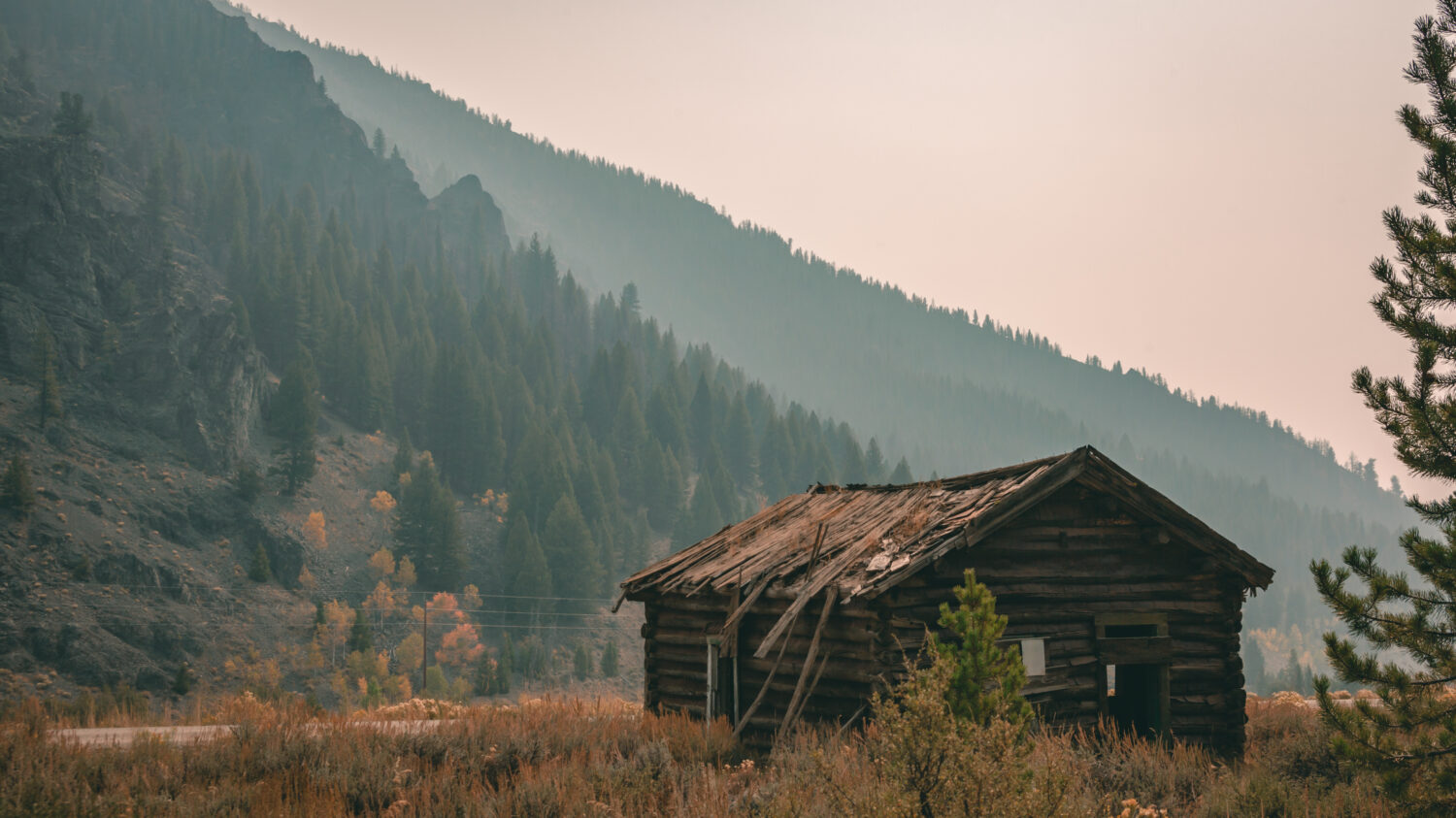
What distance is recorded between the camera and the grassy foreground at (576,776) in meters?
7.06

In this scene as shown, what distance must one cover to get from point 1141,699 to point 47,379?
85577 mm

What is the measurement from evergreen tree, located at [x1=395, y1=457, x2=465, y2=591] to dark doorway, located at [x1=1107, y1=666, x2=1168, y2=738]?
8089 centimetres

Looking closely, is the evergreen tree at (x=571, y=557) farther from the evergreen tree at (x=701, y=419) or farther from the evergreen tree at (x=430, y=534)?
the evergreen tree at (x=701, y=419)

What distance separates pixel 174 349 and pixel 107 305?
8.22 metres

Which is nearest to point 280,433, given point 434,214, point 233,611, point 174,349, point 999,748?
point 174,349

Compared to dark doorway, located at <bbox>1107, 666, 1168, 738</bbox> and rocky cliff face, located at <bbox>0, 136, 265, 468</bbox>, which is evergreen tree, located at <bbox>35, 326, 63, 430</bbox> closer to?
rocky cliff face, located at <bbox>0, 136, 265, 468</bbox>

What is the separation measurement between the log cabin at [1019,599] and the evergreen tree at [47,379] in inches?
3186

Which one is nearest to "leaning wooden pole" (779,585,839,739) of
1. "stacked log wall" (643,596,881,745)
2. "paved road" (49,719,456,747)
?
"stacked log wall" (643,596,881,745)

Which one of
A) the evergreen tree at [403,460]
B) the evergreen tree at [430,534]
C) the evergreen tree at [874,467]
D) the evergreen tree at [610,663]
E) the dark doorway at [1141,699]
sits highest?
the evergreen tree at [874,467]

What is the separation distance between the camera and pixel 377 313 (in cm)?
11856

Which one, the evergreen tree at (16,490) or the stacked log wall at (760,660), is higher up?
the evergreen tree at (16,490)

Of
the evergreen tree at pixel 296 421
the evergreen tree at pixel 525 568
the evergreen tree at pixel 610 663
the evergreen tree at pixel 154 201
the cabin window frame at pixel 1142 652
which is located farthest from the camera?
the evergreen tree at pixel 154 201

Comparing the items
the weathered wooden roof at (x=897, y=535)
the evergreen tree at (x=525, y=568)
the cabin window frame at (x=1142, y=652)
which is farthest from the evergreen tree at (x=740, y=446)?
the cabin window frame at (x=1142, y=652)

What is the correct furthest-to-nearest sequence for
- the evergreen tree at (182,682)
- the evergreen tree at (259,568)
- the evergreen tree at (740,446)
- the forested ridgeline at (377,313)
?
the evergreen tree at (740,446)
the forested ridgeline at (377,313)
the evergreen tree at (259,568)
the evergreen tree at (182,682)
